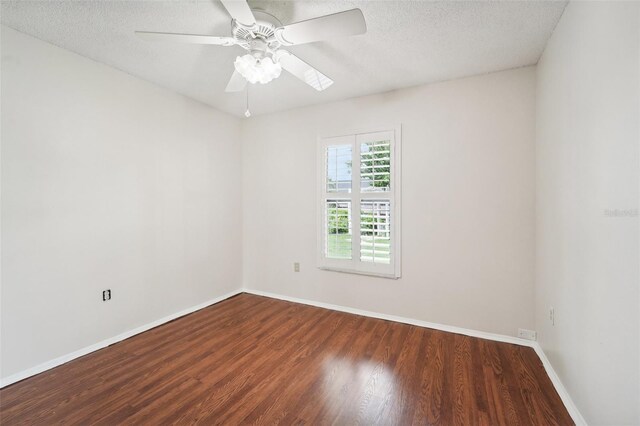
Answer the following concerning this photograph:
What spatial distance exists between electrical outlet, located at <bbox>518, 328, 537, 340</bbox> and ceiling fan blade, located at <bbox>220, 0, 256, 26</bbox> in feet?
10.4

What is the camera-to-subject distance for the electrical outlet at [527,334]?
7.77 ft

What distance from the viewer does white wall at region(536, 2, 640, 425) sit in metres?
1.11

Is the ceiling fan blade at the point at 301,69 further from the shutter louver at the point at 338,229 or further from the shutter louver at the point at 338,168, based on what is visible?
the shutter louver at the point at 338,229

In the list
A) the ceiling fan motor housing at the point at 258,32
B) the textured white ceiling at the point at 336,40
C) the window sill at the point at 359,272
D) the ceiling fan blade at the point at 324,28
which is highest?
the textured white ceiling at the point at 336,40

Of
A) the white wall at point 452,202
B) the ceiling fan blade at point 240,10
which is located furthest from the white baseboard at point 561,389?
the ceiling fan blade at point 240,10

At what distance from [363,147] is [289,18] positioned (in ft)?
5.13

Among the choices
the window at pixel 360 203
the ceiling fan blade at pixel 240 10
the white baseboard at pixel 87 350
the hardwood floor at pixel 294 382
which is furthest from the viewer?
the window at pixel 360 203

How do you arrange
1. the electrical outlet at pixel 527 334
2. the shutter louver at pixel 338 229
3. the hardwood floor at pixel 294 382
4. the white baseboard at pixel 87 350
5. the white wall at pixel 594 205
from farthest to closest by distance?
the shutter louver at pixel 338 229
the electrical outlet at pixel 527 334
the white baseboard at pixel 87 350
the hardwood floor at pixel 294 382
the white wall at pixel 594 205

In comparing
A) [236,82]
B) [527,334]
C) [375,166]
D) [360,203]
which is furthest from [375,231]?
[236,82]

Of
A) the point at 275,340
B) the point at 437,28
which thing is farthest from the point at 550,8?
the point at 275,340

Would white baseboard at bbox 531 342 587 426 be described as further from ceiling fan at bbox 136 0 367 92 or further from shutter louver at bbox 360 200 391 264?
ceiling fan at bbox 136 0 367 92

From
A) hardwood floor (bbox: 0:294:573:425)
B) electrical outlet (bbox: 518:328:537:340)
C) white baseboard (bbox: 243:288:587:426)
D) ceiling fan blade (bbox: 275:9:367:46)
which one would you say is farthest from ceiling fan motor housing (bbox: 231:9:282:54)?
electrical outlet (bbox: 518:328:537:340)

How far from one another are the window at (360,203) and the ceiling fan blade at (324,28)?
5.19 ft

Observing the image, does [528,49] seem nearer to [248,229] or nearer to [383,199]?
[383,199]
